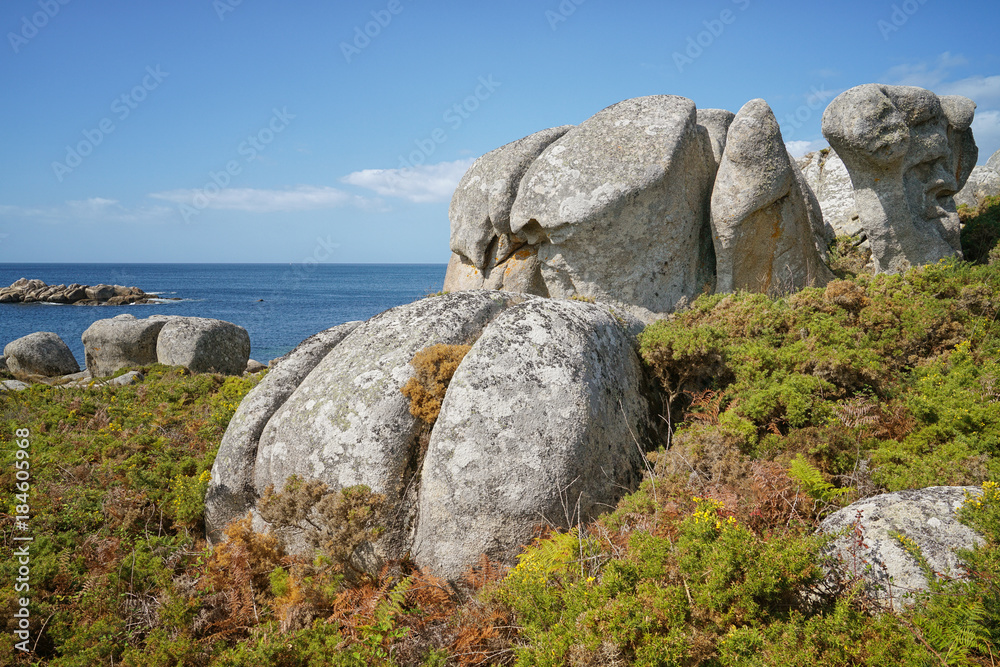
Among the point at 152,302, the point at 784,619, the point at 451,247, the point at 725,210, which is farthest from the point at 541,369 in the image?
the point at 152,302

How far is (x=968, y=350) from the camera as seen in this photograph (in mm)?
7906

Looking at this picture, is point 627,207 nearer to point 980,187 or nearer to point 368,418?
point 368,418

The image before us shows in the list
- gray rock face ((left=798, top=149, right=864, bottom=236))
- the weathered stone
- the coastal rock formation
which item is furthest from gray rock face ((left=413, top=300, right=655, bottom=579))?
the coastal rock formation

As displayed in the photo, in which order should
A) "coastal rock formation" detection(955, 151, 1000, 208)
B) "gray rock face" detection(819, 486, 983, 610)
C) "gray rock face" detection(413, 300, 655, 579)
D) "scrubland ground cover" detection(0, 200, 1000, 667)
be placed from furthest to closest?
1. "coastal rock formation" detection(955, 151, 1000, 208)
2. "gray rock face" detection(413, 300, 655, 579)
3. "gray rock face" detection(819, 486, 983, 610)
4. "scrubland ground cover" detection(0, 200, 1000, 667)

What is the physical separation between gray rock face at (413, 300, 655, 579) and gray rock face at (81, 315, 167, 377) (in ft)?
68.3

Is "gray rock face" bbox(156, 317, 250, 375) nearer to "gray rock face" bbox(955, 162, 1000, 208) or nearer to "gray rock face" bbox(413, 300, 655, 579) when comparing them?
"gray rock face" bbox(413, 300, 655, 579)

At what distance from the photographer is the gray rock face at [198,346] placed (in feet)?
72.2

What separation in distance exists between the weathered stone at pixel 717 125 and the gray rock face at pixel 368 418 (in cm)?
810

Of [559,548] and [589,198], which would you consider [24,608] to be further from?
[589,198]

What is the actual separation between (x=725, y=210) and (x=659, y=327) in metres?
5.16

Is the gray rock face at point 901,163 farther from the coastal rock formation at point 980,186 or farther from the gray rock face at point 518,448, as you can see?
the gray rock face at point 518,448

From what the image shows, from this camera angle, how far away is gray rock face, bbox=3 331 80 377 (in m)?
25.9

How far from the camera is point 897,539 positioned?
4.74m

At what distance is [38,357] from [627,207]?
27646 mm
